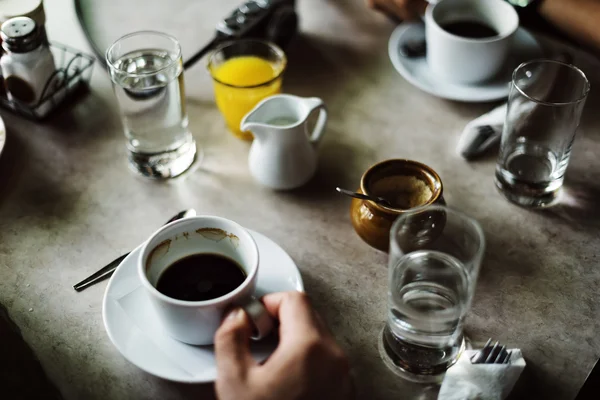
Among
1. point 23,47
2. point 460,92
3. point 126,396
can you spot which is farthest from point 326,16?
point 126,396

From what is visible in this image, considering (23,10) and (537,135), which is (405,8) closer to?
(537,135)

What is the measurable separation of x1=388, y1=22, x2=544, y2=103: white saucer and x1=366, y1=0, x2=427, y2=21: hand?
0.02 m

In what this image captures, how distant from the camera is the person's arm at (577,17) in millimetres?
1169

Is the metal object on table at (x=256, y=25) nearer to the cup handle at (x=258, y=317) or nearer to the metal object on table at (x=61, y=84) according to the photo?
the metal object on table at (x=61, y=84)

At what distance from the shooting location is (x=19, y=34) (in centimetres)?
97

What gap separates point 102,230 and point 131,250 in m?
0.06

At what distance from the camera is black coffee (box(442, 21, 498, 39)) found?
3.66 ft

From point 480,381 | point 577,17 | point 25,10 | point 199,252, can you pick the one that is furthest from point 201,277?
point 577,17

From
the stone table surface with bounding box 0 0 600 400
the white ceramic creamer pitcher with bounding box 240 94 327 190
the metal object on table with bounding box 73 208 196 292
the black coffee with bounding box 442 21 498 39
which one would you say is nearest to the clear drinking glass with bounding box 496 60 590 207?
the stone table surface with bounding box 0 0 600 400

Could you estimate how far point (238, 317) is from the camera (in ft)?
2.26

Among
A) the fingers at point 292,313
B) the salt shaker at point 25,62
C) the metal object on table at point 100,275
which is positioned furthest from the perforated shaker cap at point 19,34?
the fingers at point 292,313

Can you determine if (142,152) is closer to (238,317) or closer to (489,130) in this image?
(238,317)

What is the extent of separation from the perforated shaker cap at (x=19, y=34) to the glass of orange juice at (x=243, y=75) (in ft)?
0.86

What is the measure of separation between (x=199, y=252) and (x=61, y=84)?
0.48 metres
